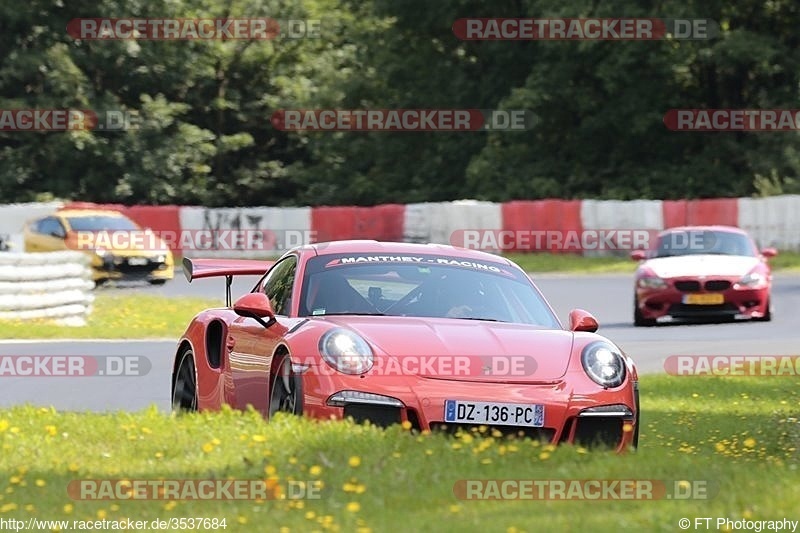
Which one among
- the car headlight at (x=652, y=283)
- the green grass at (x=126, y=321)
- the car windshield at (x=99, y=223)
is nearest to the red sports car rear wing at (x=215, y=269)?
the green grass at (x=126, y=321)

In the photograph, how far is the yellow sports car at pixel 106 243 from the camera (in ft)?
102

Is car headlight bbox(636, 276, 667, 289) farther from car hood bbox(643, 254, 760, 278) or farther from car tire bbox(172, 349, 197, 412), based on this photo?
car tire bbox(172, 349, 197, 412)

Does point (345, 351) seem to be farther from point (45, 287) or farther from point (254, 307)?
point (45, 287)

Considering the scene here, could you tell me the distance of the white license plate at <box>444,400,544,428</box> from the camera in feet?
27.0

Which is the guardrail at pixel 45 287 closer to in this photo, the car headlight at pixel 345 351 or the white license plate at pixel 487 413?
the car headlight at pixel 345 351

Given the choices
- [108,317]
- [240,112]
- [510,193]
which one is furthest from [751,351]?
[240,112]

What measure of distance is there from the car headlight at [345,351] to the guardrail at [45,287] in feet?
45.4

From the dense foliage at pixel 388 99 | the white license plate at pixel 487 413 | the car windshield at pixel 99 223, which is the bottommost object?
the white license plate at pixel 487 413

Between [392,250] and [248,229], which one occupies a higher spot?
[392,250]

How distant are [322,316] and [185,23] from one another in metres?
41.3

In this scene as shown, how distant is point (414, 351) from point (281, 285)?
1.72 metres

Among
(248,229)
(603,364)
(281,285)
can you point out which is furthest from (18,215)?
(603,364)

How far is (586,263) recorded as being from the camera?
34500 mm

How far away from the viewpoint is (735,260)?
71.4ft
